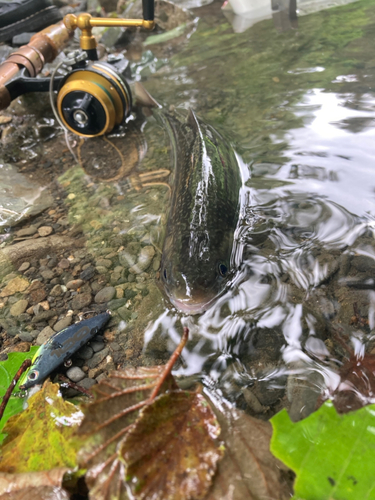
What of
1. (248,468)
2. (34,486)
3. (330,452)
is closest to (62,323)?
(34,486)

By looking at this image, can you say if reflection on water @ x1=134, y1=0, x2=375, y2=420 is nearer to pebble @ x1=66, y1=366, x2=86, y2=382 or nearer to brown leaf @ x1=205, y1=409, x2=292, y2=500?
brown leaf @ x1=205, y1=409, x2=292, y2=500

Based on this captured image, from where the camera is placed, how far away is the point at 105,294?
93.2 inches

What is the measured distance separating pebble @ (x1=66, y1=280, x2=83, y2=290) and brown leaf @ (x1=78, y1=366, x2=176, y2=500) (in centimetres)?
121

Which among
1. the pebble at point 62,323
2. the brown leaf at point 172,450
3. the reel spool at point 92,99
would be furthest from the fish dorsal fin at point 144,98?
the brown leaf at point 172,450

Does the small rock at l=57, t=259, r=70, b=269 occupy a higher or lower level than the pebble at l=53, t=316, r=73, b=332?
higher

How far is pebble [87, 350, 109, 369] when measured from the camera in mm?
1921

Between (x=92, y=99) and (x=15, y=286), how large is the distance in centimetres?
215

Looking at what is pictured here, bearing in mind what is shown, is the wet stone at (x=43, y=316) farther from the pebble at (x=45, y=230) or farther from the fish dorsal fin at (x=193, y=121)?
the fish dorsal fin at (x=193, y=121)

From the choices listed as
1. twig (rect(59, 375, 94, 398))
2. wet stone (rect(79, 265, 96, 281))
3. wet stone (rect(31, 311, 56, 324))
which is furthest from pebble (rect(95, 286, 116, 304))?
twig (rect(59, 375, 94, 398))

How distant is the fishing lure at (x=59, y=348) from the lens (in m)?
1.72

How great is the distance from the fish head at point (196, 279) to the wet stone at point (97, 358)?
483 mm

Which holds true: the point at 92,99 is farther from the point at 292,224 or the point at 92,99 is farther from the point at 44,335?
the point at 44,335

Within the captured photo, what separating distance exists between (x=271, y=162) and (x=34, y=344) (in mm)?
2491

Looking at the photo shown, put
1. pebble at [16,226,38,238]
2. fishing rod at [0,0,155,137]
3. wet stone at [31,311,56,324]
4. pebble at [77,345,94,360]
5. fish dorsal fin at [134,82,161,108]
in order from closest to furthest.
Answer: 1. pebble at [77,345,94,360]
2. wet stone at [31,311,56,324]
3. pebble at [16,226,38,238]
4. fishing rod at [0,0,155,137]
5. fish dorsal fin at [134,82,161,108]
